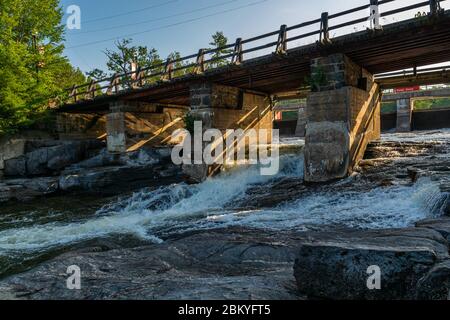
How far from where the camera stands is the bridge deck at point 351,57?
1080cm

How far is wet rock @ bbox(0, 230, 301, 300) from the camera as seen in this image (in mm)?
3701

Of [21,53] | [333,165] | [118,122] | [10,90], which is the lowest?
[333,165]

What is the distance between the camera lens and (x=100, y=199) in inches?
626

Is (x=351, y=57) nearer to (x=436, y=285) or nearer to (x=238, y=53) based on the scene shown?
(x=238, y=53)

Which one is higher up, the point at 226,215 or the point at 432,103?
the point at 432,103

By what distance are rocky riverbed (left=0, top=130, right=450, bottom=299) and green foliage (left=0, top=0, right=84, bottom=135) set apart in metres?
11.6

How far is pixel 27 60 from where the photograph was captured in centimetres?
2250

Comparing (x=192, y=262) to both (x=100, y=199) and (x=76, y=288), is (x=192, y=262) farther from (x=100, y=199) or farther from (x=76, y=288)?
(x=100, y=199)

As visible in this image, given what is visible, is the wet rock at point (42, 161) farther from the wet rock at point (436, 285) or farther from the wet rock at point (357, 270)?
the wet rock at point (436, 285)

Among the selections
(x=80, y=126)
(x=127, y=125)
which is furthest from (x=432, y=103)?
(x=80, y=126)

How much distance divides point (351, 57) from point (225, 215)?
821 cm

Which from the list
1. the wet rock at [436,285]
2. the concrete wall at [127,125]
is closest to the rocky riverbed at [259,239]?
the wet rock at [436,285]

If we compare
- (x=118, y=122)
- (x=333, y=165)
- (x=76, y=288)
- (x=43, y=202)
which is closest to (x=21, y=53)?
(x=118, y=122)
